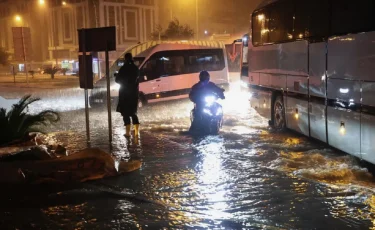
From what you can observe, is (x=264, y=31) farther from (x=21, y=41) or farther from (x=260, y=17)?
(x=21, y=41)

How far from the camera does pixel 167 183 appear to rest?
22.7 feet

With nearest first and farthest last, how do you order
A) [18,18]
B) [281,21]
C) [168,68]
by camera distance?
[281,21], [168,68], [18,18]

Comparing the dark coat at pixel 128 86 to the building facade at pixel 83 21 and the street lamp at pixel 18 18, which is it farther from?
the street lamp at pixel 18 18

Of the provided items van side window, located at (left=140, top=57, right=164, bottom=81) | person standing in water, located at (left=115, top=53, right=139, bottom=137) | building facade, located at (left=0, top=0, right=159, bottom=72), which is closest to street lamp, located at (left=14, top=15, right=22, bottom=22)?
building facade, located at (left=0, top=0, right=159, bottom=72)

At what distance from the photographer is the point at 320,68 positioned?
28.4 feet

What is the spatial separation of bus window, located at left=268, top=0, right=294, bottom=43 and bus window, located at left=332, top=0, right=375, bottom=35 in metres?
2.16

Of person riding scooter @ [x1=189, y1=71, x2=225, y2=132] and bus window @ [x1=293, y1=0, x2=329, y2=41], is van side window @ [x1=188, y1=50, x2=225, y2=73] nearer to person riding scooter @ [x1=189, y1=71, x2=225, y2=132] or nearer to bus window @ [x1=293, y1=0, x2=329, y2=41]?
person riding scooter @ [x1=189, y1=71, x2=225, y2=132]

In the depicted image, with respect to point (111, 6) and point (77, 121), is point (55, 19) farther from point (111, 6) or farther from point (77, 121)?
point (77, 121)

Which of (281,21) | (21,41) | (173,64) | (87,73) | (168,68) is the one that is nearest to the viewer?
(87,73)

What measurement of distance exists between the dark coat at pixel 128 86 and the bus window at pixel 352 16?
15.1ft

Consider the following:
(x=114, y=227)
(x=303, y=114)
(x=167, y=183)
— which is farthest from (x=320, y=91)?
(x=114, y=227)

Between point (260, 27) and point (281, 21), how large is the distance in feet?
5.70

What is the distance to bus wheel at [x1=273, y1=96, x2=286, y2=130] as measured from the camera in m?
11.5

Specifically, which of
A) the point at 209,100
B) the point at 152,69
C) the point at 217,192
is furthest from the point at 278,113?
the point at 152,69
